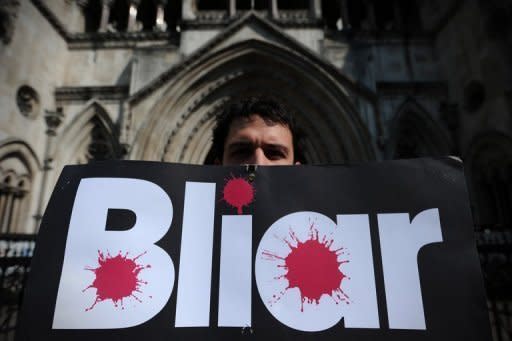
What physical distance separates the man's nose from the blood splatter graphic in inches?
17.8

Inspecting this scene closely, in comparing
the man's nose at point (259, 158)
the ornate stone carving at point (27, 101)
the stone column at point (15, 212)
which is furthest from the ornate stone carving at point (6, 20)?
the man's nose at point (259, 158)

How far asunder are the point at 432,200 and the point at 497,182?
10.9 metres

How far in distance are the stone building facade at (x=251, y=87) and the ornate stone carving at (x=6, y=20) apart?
0.03 meters

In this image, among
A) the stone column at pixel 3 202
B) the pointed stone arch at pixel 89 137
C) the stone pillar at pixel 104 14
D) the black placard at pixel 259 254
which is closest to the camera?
the black placard at pixel 259 254

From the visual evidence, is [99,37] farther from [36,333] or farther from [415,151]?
[36,333]

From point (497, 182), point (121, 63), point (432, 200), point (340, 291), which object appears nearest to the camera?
point (340, 291)

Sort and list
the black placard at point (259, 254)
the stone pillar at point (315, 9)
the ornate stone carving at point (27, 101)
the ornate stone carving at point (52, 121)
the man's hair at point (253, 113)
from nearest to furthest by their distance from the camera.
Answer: the black placard at point (259, 254) < the man's hair at point (253, 113) < the ornate stone carving at point (27, 101) < the ornate stone carving at point (52, 121) < the stone pillar at point (315, 9)

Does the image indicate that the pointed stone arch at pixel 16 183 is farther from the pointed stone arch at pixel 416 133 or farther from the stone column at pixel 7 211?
the pointed stone arch at pixel 416 133

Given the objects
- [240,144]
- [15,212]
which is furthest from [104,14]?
[240,144]

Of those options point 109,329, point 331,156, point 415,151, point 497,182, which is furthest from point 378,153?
point 109,329

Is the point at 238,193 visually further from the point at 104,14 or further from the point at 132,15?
the point at 104,14

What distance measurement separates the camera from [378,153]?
35.8 ft

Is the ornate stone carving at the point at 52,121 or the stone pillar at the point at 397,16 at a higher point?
the stone pillar at the point at 397,16

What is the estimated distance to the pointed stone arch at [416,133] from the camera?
38.7ft
